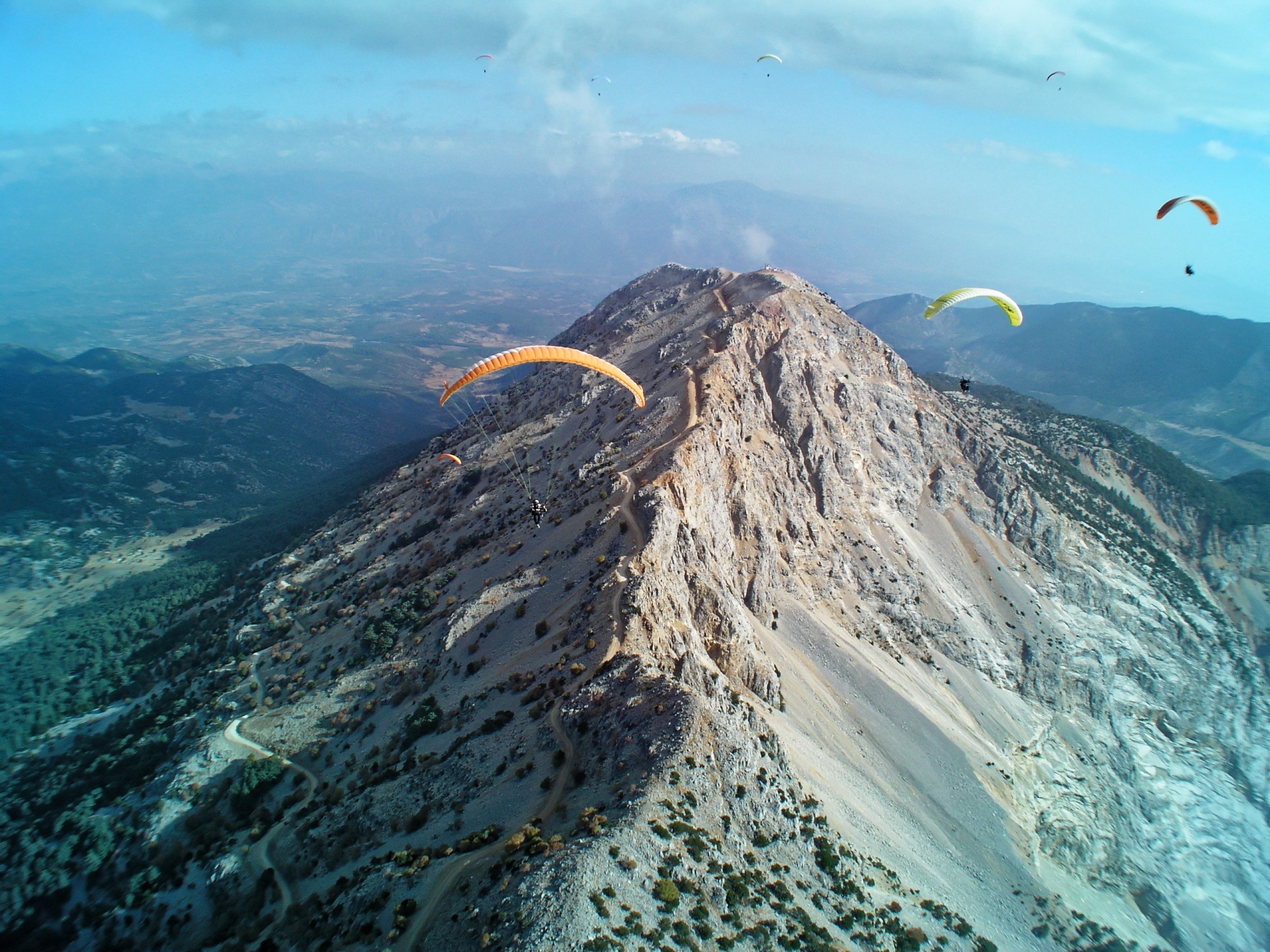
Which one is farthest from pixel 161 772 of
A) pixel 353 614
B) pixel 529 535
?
pixel 529 535

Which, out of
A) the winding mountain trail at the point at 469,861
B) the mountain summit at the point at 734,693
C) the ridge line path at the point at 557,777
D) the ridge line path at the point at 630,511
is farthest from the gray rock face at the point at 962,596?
the winding mountain trail at the point at 469,861

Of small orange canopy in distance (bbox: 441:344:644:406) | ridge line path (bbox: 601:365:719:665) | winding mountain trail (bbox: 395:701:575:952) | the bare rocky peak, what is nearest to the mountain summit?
winding mountain trail (bbox: 395:701:575:952)

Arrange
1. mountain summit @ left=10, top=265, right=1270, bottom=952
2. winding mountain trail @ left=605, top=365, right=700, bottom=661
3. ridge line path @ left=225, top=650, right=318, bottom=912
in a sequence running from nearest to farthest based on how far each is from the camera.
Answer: mountain summit @ left=10, top=265, right=1270, bottom=952, ridge line path @ left=225, top=650, right=318, bottom=912, winding mountain trail @ left=605, top=365, right=700, bottom=661

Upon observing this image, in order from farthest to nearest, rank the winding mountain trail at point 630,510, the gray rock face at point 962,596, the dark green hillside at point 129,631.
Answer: the dark green hillside at point 129,631 < the gray rock face at point 962,596 < the winding mountain trail at point 630,510

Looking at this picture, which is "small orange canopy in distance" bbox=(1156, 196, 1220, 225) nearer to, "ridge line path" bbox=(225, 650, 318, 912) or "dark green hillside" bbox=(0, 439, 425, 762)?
"ridge line path" bbox=(225, 650, 318, 912)

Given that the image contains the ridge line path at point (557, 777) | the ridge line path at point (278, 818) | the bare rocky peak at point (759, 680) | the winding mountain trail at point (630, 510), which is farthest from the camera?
the winding mountain trail at point (630, 510)

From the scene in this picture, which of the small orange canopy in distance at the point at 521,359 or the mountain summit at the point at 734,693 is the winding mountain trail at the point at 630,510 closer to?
the mountain summit at the point at 734,693

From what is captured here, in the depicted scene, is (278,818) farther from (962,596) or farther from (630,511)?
(962,596)
